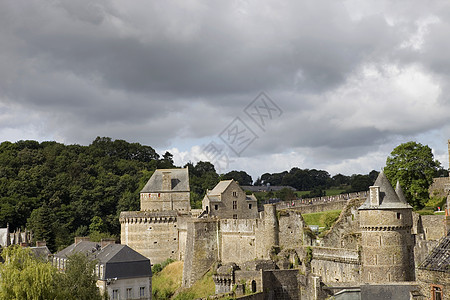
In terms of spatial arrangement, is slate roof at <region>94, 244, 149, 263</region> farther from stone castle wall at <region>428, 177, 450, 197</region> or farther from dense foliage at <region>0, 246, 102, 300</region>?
stone castle wall at <region>428, 177, 450, 197</region>

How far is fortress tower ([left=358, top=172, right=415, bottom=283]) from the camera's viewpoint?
31688 millimetres

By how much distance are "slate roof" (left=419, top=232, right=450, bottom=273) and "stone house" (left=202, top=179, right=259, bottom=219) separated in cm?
3270

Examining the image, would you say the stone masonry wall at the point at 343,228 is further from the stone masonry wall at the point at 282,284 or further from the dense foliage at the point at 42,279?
the dense foliage at the point at 42,279

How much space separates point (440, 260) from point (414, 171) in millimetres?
28506

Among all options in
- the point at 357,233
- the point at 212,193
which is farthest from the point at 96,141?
the point at 357,233

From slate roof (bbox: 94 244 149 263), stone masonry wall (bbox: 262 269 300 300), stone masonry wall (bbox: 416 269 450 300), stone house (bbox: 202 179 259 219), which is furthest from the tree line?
stone masonry wall (bbox: 416 269 450 300)

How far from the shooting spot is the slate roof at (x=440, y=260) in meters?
20.2

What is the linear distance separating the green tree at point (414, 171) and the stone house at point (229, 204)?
45.1ft

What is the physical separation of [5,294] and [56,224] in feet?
138

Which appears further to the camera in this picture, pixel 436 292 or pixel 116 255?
pixel 116 255

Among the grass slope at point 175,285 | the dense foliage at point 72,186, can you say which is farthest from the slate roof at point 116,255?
the dense foliage at point 72,186

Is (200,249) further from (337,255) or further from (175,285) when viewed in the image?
(337,255)

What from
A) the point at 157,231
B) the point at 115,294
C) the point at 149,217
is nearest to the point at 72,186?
the point at 149,217

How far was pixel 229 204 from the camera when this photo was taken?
54281 millimetres
